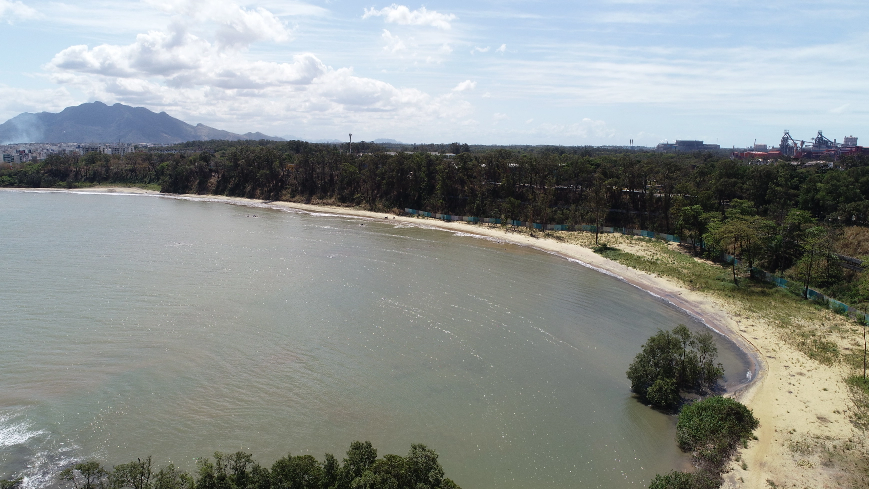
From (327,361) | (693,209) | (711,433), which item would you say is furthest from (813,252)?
(327,361)

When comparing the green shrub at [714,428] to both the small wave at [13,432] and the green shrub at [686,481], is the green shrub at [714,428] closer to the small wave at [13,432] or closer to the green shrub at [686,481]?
the green shrub at [686,481]

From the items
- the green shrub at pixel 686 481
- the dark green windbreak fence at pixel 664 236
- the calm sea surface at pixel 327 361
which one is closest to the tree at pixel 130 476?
the calm sea surface at pixel 327 361

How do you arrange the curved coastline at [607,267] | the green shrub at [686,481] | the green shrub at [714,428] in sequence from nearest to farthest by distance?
1. the green shrub at [686,481]
2. the green shrub at [714,428]
3. the curved coastline at [607,267]

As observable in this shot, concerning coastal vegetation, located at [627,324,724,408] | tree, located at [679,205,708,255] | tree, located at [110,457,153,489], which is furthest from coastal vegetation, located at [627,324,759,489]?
tree, located at [679,205,708,255]

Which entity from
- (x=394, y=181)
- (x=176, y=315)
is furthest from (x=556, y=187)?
(x=176, y=315)

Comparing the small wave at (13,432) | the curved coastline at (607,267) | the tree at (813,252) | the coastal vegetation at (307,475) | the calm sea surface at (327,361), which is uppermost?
the tree at (813,252)

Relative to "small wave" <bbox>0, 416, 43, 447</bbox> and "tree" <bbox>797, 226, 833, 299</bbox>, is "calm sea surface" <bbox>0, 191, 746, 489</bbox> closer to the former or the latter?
"small wave" <bbox>0, 416, 43, 447</bbox>
